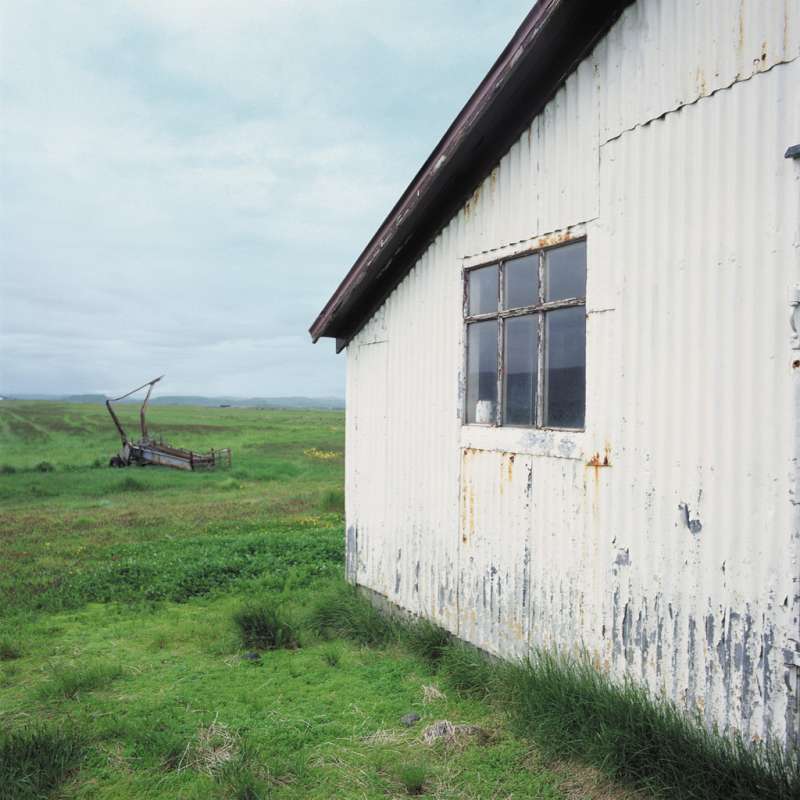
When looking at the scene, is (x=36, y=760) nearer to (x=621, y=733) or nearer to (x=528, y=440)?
(x=621, y=733)

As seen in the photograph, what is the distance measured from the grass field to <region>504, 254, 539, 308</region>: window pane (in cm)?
326

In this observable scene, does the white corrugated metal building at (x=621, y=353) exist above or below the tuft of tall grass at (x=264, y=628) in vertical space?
above

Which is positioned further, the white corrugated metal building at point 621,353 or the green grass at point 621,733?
the white corrugated metal building at point 621,353

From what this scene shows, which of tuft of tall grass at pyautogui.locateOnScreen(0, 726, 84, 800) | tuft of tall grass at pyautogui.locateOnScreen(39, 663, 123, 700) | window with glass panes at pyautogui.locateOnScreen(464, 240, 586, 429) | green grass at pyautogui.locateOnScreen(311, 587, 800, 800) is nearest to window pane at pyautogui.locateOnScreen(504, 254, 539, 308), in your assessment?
window with glass panes at pyautogui.locateOnScreen(464, 240, 586, 429)

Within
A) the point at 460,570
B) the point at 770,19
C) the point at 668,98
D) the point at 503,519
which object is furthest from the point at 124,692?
the point at 770,19

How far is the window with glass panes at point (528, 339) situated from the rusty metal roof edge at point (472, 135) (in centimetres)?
87

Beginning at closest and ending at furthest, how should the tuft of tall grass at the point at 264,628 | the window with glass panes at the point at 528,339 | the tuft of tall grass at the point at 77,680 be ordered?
1. the window with glass panes at the point at 528,339
2. the tuft of tall grass at the point at 77,680
3. the tuft of tall grass at the point at 264,628

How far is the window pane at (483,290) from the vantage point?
5617 millimetres

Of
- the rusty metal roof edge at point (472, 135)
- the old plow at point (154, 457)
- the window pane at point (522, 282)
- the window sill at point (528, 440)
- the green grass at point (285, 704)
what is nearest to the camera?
the green grass at point (285, 704)

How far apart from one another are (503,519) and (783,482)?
2367mm

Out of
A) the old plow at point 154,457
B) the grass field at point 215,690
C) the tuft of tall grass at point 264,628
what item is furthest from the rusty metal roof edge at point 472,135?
the old plow at point 154,457

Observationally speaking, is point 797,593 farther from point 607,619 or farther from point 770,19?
point 770,19

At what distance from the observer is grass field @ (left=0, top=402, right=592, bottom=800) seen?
4004 mm

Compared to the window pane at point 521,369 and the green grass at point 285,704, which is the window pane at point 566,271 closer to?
the window pane at point 521,369
